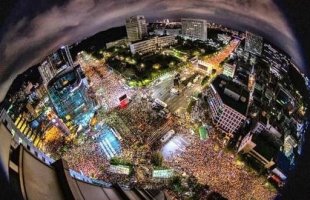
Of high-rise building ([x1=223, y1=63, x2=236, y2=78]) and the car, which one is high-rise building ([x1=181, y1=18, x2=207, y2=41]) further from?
the car

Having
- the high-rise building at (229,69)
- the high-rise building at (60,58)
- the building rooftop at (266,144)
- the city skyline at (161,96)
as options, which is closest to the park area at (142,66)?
the city skyline at (161,96)

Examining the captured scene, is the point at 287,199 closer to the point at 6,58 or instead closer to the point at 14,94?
the point at 6,58

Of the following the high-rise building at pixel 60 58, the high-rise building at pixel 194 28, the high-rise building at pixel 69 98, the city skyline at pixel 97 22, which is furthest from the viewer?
the high-rise building at pixel 194 28

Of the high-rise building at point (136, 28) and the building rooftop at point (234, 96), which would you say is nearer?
the building rooftop at point (234, 96)

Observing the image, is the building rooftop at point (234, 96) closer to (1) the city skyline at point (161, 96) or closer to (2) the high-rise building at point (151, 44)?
(1) the city skyline at point (161, 96)

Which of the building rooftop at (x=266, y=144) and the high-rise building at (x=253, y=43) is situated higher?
the high-rise building at (x=253, y=43)

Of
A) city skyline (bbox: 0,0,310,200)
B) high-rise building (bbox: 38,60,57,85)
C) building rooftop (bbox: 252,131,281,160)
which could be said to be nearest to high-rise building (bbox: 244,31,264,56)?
city skyline (bbox: 0,0,310,200)

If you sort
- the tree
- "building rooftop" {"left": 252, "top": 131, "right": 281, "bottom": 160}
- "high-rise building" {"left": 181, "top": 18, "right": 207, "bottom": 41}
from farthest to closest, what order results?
1. "high-rise building" {"left": 181, "top": 18, "right": 207, "bottom": 41}
2. the tree
3. "building rooftop" {"left": 252, "top": 131, "right": 281, "bottom": 160}
